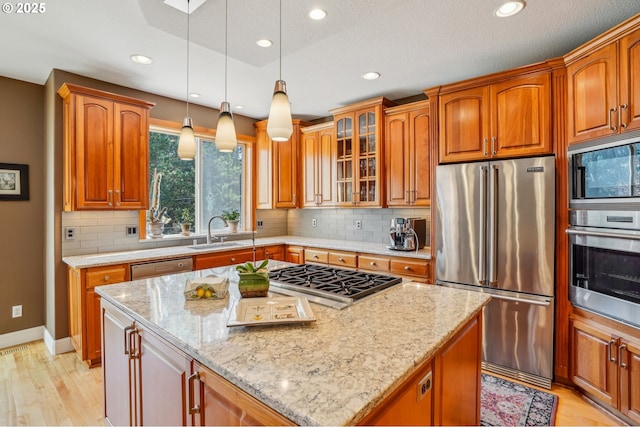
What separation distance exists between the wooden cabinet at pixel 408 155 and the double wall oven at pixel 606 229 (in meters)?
1.29

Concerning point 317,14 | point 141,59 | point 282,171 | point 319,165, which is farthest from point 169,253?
point 317,14

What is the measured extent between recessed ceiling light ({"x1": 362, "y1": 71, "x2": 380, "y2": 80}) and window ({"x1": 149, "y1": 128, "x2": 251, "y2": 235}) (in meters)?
2.15

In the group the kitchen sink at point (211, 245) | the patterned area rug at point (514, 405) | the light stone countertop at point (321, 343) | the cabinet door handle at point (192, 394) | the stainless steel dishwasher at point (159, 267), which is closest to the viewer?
the light stone countertop at point (321, 343)

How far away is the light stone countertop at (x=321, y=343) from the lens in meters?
0.82

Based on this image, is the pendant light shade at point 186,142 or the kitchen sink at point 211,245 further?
the kitchen sink at point 211,245

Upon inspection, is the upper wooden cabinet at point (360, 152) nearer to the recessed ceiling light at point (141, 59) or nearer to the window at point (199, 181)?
the window at point (199, 181)

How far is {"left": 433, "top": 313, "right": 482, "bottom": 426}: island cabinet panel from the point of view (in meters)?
1.25

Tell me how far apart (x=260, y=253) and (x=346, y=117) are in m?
1.97

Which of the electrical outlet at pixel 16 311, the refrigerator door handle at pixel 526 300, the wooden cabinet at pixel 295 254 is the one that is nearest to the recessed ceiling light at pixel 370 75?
the wooden cabinet at pixel 295 254

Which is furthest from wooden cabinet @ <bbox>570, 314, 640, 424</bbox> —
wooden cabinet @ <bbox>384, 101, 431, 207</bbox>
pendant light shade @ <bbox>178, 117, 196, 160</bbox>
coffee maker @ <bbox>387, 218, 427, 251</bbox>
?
pendant light shade @ <bbox>178, 117, 196, 160</bbox>

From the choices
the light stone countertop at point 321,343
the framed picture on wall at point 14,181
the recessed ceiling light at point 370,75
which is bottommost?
the light stone countertop at point 321,343

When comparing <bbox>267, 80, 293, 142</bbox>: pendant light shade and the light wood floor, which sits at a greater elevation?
<bbox>267, 80, 293, 142</bbox>: pendant light shade

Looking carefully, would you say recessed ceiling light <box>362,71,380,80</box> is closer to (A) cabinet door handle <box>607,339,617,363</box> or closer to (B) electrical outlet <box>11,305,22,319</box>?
(A) cabinet door handle <box>607,339,617,363</box>

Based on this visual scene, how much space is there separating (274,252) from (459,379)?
10.0ft
